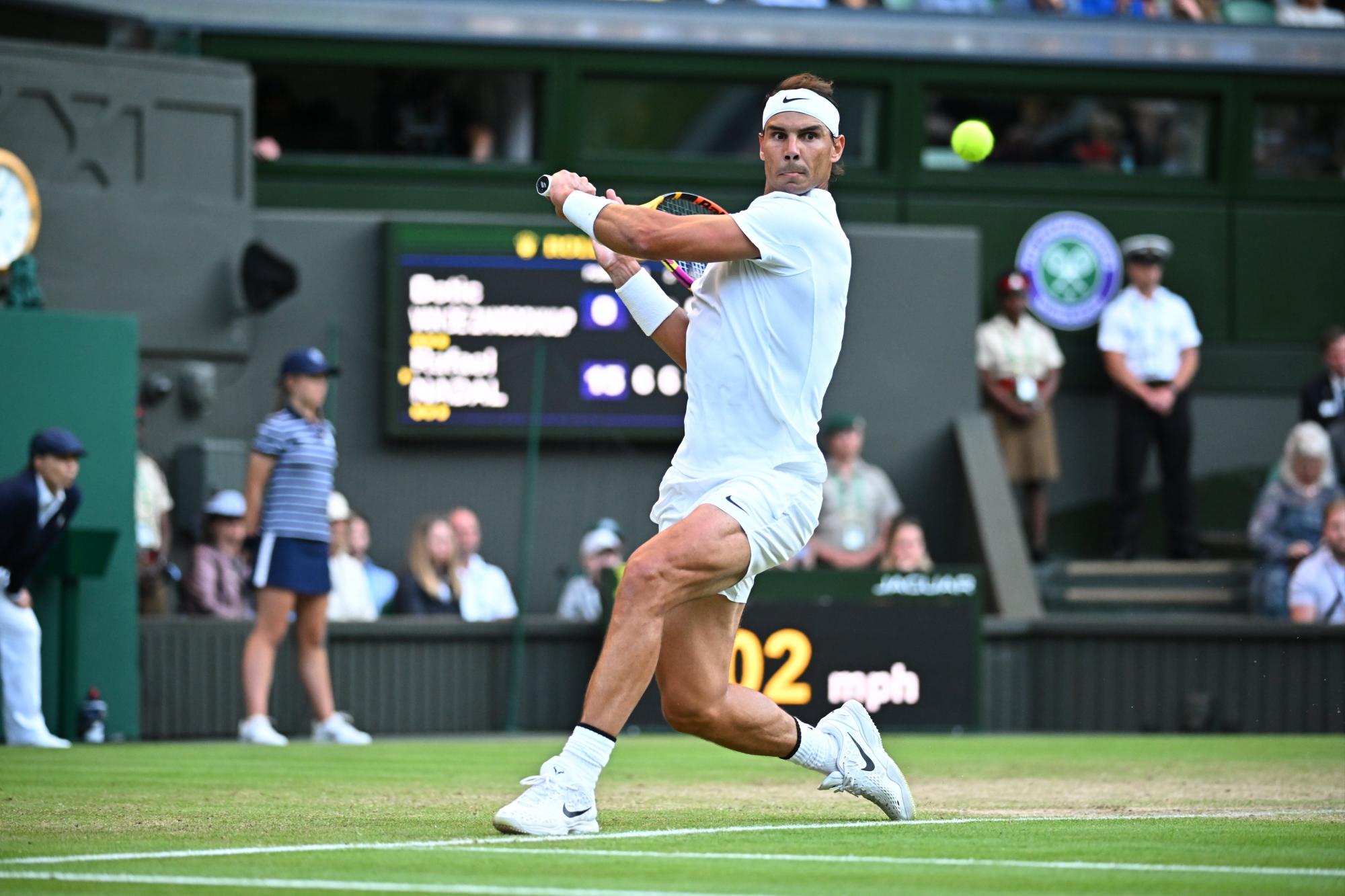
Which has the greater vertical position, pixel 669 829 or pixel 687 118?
pixel 687 118

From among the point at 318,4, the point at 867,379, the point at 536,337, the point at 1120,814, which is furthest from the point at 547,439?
the point at 1120,814

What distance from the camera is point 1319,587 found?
14656 mm

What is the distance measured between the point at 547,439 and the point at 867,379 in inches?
111

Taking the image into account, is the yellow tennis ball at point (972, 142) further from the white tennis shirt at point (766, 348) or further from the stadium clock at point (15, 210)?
the stadium clock at point (15, 210)

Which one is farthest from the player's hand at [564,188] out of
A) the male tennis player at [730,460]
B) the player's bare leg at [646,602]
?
the player's bare leg at [646,602]

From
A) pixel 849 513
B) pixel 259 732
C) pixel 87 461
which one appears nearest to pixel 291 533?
pixel 259 732

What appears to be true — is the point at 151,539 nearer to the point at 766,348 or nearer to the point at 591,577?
Result: the point at 591,577

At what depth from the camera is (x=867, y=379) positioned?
1755cm

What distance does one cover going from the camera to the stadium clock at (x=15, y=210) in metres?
13.8

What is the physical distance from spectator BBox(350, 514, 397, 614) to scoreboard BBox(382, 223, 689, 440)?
131cm

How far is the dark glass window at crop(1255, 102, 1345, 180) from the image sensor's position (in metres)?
19.3

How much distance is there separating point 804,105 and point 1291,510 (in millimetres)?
10204

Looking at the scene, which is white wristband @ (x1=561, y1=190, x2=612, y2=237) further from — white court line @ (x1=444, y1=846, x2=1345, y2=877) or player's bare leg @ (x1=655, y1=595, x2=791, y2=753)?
white court line @ (x1=444, y1=846, x2=1345, y2=877)

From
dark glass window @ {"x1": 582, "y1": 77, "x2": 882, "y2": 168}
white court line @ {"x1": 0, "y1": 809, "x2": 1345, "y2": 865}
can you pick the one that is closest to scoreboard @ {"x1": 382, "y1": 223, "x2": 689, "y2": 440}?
dark glass window @ {"x1": 582, "y1": 77, "x2": 882, "y2": 168}
